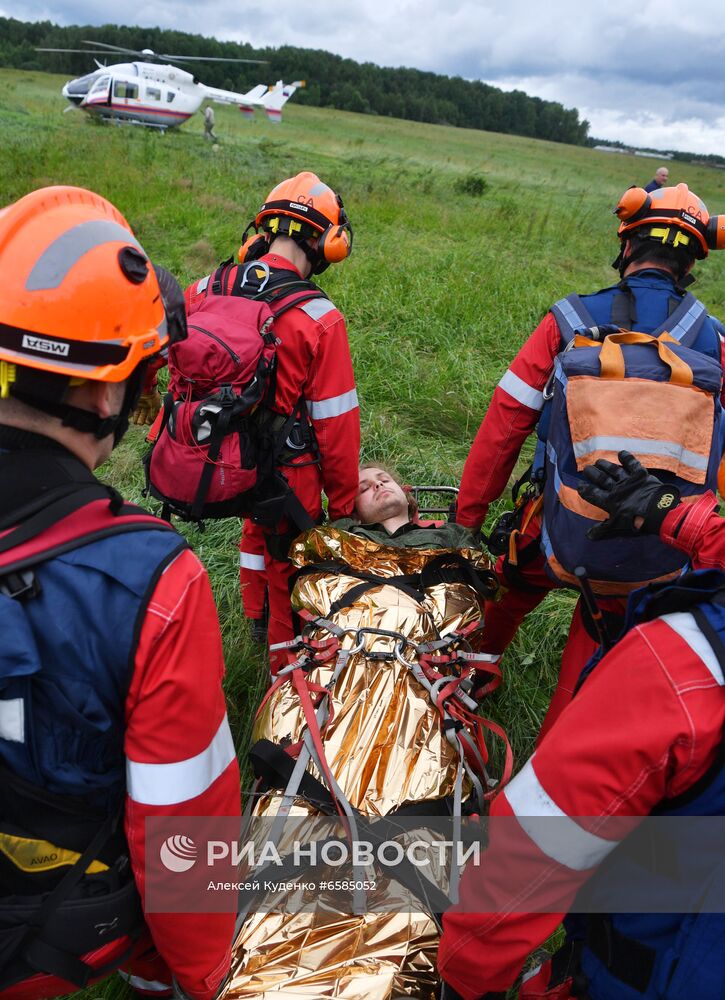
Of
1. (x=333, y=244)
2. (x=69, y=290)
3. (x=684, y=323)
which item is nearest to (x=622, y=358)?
(x=684, y=323)

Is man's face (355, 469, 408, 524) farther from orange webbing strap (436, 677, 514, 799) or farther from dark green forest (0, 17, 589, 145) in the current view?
dark green forest (0, 17, 589, 145)

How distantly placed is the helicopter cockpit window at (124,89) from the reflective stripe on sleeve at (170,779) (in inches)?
1369

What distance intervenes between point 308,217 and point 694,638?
278 cm

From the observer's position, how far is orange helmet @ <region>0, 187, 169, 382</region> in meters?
1.29

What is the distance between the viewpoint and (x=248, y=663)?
378 cm

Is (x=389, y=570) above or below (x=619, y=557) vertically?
below

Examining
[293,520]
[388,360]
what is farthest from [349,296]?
[293,520]

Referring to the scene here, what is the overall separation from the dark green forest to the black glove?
80319 mm

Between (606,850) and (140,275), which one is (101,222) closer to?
(140,275)

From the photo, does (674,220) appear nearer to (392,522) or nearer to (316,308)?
(316,308)

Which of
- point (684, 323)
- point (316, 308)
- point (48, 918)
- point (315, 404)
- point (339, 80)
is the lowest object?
point (48, 918)

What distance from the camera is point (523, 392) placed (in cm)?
317

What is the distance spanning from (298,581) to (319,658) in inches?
21.8

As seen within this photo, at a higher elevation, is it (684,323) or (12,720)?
(684,323)
